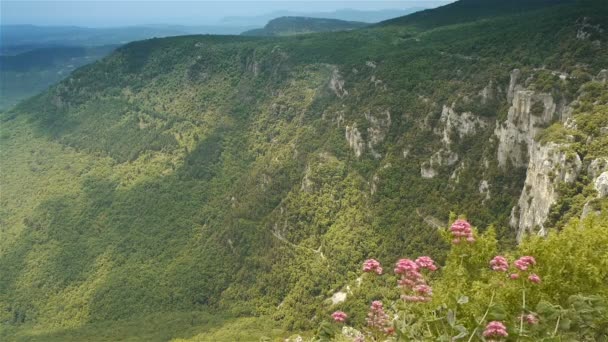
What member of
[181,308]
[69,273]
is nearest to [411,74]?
[181,308]

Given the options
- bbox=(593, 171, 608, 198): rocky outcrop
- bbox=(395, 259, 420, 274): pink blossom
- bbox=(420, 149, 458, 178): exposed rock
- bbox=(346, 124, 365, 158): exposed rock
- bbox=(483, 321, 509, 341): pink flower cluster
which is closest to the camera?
bbox=(483, 321, 509, 341): pink flower cluster

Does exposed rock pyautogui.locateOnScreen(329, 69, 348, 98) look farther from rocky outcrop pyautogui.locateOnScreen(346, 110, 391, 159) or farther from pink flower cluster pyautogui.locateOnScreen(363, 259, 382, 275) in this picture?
pink flower cluster pyautogui.locateOnScreen(363, 259, 382, 275)

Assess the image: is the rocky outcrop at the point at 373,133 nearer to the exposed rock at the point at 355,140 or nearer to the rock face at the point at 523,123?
the exposed rock at the point at 355,140

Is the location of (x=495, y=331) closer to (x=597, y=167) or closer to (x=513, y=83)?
(x=597, y=167)

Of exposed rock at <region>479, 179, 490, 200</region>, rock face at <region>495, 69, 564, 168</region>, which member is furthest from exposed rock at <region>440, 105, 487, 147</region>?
exposed rock at <region>479, 179, 490, 200</region>

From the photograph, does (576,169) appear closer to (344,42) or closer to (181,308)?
(181,308)

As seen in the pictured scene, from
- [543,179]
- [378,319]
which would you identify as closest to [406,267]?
[378,319]

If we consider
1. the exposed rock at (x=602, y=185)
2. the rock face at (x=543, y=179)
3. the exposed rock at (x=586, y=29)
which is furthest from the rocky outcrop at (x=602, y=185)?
the exposed rock at (x=586, y=29)
